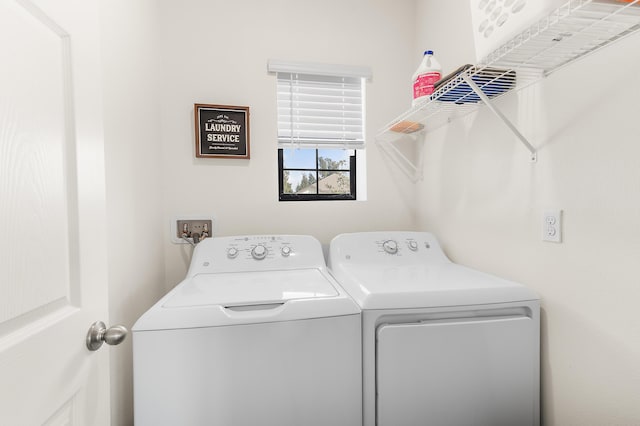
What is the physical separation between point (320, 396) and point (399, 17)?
84.8 inches

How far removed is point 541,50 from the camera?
918 millimetres

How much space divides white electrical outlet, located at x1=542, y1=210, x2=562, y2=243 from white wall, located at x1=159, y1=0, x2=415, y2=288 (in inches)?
37.0

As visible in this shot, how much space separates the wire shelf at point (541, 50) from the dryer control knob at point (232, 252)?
3.50 ft

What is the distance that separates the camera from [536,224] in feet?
3.81

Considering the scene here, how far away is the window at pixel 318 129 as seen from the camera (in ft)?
6.18

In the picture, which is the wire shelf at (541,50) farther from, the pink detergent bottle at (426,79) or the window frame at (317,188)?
the window frame at (317,188)

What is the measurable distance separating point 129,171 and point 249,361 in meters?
0.90

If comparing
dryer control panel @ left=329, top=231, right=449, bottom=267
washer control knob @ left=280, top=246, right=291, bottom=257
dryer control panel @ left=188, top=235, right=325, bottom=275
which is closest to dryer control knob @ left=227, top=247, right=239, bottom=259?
dryer control panel @ left=188, top=235, right=325, bottom=275

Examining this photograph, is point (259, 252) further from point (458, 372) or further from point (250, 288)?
point (458, 372)

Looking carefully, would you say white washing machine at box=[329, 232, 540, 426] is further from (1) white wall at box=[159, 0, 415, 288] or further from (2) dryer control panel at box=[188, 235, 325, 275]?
(1) white wall at box=[159, 0, 415, 288]

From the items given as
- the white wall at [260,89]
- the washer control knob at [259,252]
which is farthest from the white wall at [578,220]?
the washer control knob at [259,252]

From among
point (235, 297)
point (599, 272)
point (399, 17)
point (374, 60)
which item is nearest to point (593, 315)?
point (599, 272)

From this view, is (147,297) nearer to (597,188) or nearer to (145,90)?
(145,90)

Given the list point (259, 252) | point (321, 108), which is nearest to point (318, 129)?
point (321, 108)
